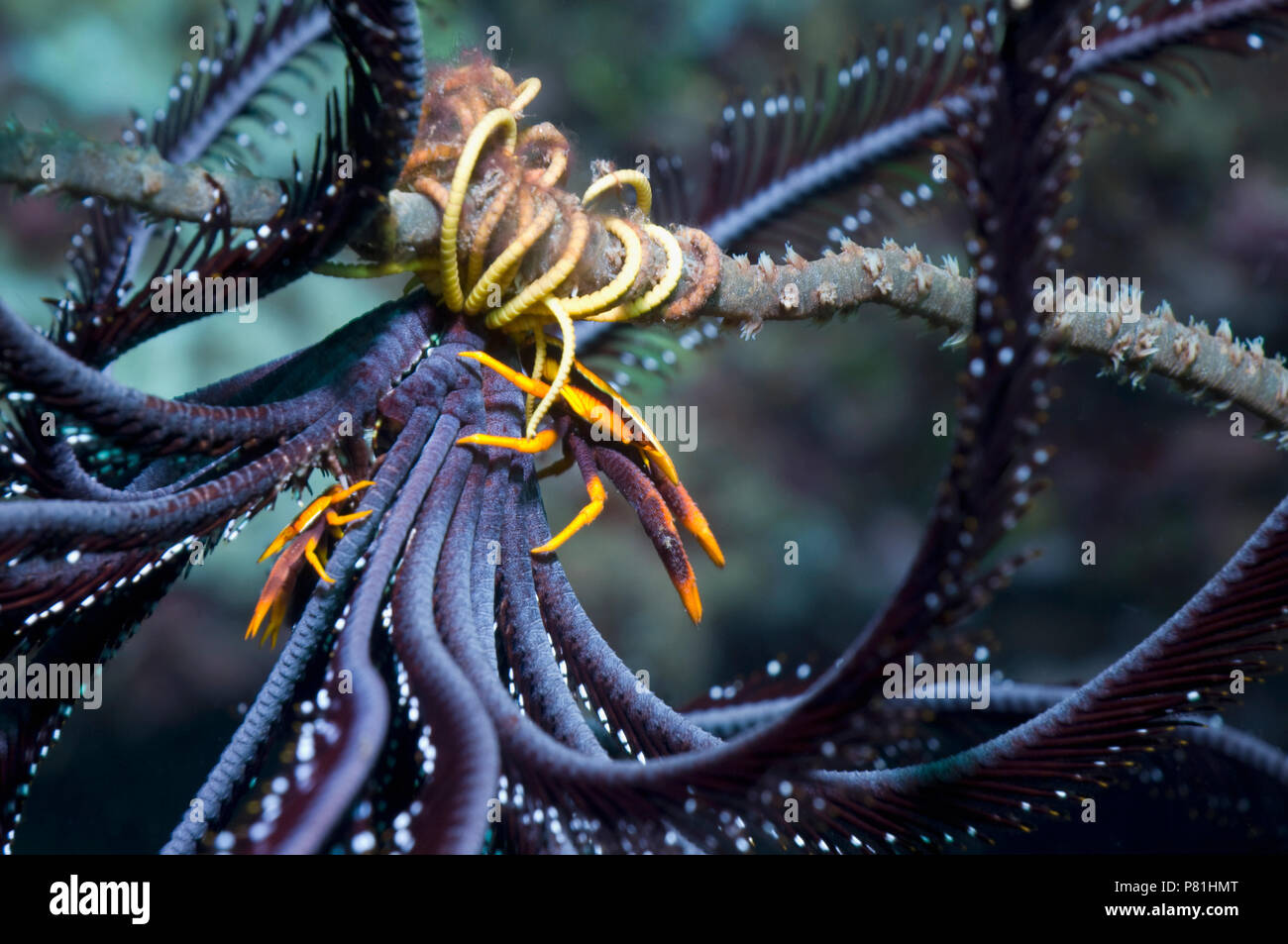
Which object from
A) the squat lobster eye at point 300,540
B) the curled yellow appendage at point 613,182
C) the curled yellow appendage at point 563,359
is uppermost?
the curled yellow appendage at point 613,182

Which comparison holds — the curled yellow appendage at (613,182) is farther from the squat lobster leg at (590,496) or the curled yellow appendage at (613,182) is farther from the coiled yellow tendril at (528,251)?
the squat lobster leg at (590,496)

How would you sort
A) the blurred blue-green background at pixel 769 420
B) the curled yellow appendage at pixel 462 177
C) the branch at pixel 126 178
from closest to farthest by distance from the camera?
the branch at pixel 126 178 → the curled yellow appendage at pixel 462 177 → the blurred blue-green background at pixel 769 420

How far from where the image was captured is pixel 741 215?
1.97m

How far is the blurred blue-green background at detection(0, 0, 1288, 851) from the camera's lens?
9.88ft

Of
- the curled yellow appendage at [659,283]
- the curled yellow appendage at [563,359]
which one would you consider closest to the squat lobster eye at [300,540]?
the curled yellow appendage at [563,359]

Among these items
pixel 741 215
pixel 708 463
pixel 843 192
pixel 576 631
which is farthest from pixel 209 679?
pixel 843 192

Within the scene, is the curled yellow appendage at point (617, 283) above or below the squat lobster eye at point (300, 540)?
above

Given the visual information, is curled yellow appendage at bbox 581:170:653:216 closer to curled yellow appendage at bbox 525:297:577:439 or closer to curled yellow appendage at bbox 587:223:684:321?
curled yellow appendage at bbox 587:223:684:321

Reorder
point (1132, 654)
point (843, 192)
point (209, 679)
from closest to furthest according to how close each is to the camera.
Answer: point (1132, 654), point (843, 192), point (209, 679)

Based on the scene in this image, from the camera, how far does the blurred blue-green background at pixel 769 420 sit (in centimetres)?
301

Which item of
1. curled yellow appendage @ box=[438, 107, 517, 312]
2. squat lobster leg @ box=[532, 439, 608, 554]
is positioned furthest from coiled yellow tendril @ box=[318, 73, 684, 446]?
squat lobster leg @ box=[532, 439, 608, 554]
